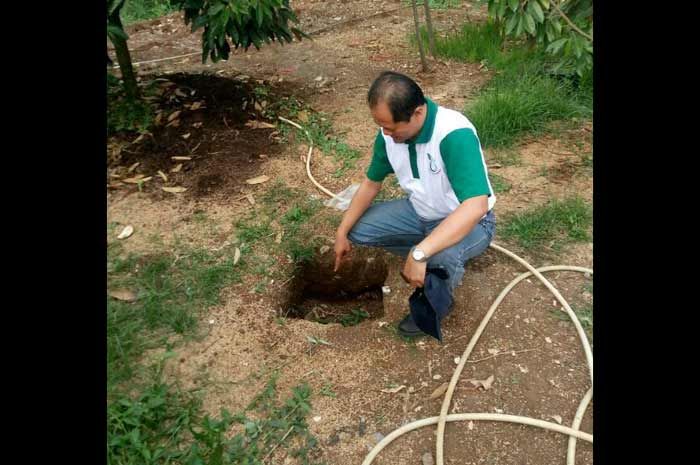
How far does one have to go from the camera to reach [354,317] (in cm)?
323

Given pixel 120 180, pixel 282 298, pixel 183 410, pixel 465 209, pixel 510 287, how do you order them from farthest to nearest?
pixel 120 180
pixel 282 298
pixel 510 287
pixel 183 410
pixel 465 209

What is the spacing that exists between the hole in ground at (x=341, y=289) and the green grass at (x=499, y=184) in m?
1.03

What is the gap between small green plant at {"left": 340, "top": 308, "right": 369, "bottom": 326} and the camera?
126 inches

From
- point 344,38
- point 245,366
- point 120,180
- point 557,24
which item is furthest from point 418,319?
point 344,38

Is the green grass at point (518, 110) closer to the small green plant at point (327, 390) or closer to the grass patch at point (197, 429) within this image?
the small green plant at point (327, 390)

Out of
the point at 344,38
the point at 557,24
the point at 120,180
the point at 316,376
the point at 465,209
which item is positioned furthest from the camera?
the point at 344,38

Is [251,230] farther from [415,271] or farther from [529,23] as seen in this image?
[529,23]

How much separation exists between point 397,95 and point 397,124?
13 centimetres

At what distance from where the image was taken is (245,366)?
2572mm

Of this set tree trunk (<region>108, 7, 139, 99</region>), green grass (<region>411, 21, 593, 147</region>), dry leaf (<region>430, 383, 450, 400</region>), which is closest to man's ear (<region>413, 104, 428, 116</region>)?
dry leaf (<region>430, 383, 450, 400</region>)

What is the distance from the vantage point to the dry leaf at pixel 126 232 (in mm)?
3385

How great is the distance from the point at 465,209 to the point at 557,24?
2.12m
